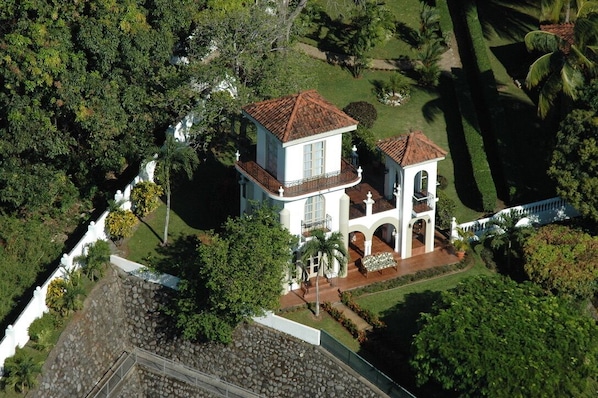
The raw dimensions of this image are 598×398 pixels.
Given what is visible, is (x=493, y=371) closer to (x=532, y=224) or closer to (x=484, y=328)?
(x=484, y=328)

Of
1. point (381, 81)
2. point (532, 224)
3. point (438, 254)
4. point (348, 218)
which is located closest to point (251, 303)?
point (348, 218)

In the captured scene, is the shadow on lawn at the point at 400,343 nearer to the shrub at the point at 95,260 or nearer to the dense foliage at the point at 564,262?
the dense foliage at the point at 564,262

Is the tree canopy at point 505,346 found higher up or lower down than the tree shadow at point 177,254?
lower down

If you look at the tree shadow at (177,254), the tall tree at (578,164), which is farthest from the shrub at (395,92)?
the tree shadow at (177,254)

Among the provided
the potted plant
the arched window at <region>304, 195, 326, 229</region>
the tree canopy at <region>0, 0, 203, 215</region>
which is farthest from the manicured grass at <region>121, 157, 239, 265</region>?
the potted plant

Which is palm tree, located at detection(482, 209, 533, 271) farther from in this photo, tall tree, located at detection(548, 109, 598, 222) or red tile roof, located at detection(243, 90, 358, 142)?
red tile roof, located at detection(243, 90, 358, 142)

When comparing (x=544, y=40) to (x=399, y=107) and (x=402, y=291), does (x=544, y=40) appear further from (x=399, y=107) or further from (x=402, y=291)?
(x=402, y=291)

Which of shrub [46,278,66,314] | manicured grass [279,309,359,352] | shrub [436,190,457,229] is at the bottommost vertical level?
shrub [46,278,66,314]

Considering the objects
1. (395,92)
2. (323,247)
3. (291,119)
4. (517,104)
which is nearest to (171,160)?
(291,119)
